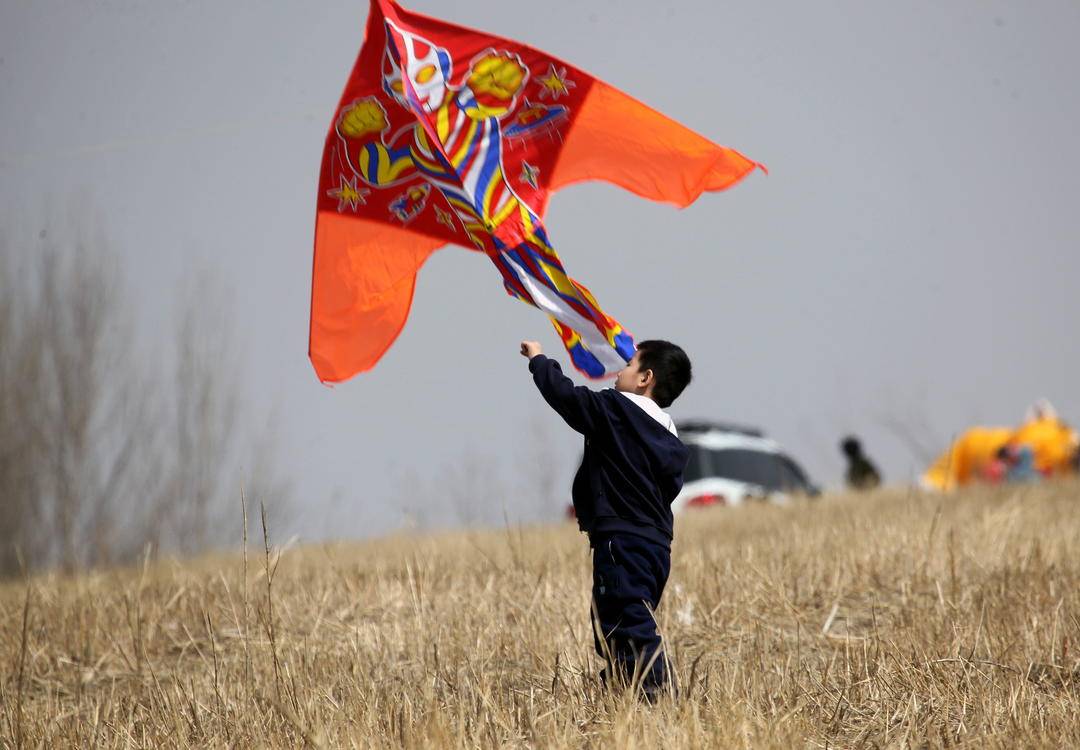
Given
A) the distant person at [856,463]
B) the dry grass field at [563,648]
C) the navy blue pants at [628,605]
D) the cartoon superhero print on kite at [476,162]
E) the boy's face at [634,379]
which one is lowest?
the distant person at [856,463]

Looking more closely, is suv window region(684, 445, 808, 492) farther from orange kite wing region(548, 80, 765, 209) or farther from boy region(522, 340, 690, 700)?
boy region(522, 340, 690, 700)

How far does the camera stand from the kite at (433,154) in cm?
545

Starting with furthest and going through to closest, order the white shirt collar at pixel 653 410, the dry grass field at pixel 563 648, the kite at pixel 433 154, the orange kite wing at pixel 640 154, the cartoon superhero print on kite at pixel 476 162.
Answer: the orange kite wing at pixel 640 154 → the kite at pixel 433 154 → the cartoon superhero print on kite at pixel 476 162 → the white shirt collar at pixel 653 410 → the dry grass field at pixel 563 648

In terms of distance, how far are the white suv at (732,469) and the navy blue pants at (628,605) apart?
8.96 metres

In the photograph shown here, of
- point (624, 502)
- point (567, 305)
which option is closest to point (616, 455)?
point (624, 502)

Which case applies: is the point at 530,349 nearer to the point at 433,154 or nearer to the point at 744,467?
the point at 433,154

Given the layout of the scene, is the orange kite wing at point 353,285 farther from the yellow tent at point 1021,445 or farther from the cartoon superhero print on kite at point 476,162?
the yellow tent at point 1021,445

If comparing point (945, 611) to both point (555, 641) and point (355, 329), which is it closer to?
point (555, 641)

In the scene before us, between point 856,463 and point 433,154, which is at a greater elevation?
point 433,154

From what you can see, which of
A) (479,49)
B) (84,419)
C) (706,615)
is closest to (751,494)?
(706,615)

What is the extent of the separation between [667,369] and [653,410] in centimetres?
18

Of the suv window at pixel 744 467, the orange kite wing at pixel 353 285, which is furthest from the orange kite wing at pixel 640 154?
the suv window at pixel 744 467

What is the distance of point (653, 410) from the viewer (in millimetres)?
4367

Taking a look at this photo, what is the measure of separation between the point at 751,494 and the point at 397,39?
356 inches
